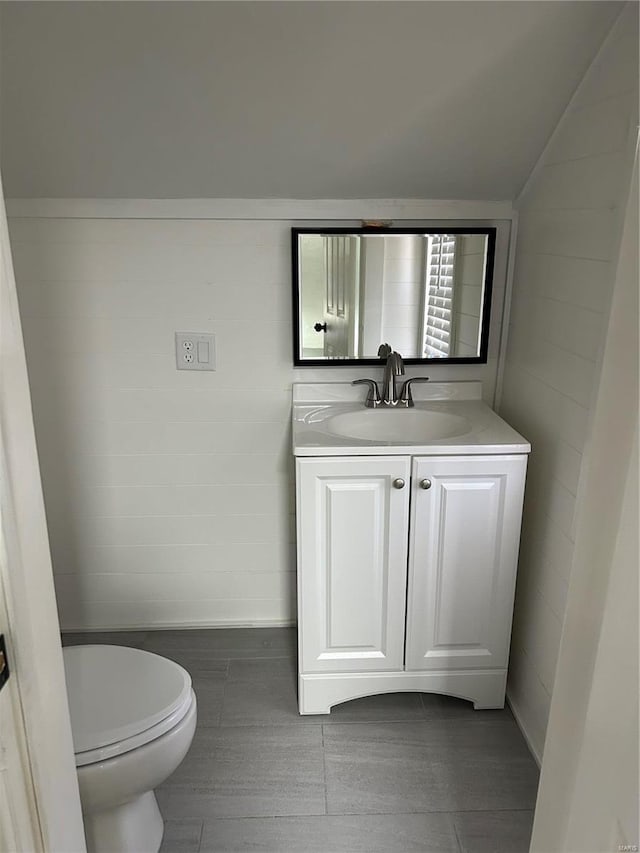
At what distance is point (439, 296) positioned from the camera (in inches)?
84.3

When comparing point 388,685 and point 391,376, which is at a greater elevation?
point 391,376

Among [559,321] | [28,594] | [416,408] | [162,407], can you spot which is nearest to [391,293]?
[416,408]

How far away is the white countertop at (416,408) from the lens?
5.80 ft

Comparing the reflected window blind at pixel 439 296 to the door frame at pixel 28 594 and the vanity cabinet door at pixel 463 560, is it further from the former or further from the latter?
the door frame at pixel 28 594

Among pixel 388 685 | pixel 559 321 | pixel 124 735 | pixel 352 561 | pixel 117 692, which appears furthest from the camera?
pixel 388 685

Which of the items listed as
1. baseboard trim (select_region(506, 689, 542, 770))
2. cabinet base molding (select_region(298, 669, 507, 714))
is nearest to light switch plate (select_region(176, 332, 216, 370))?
cabinet base molding (select_region(298, 669, 507, 714))

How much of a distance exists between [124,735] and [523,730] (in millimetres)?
1190

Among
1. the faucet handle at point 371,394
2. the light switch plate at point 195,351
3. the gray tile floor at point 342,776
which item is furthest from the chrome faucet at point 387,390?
the gray tile floor at point 342,776

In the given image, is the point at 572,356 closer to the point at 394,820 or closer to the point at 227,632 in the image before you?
the point at 394,820

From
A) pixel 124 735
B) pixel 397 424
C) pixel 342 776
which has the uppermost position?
pixel 397 424

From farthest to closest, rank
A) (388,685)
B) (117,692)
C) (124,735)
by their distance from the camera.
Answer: (388,685)
(117,692)
(124,735)

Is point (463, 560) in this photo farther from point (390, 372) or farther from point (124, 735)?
point (124, 735)

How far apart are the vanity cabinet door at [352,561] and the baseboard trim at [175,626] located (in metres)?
0.51

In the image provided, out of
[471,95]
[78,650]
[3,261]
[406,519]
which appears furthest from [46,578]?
[471,95]
